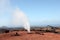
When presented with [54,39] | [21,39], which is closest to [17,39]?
[21,39]

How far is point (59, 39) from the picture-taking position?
19.1 m

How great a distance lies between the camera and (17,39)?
17.7m

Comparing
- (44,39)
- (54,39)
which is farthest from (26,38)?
(54,39)

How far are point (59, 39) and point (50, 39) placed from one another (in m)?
1.43

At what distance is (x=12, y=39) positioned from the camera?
17672mm

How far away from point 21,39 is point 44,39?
9.33ft

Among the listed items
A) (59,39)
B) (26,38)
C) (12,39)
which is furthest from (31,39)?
(59,39)

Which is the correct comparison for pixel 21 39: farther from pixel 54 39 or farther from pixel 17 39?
pixel 54 39

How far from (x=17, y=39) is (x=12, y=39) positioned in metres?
0.60

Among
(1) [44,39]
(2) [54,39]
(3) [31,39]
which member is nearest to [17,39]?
(3) [31,39]

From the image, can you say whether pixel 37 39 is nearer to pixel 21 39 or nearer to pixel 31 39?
pixel 31 39

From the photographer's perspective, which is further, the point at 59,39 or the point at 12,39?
the point at 59,39

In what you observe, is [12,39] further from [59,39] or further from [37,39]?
[59,39]

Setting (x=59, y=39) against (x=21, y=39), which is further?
(x=59, y=39)
